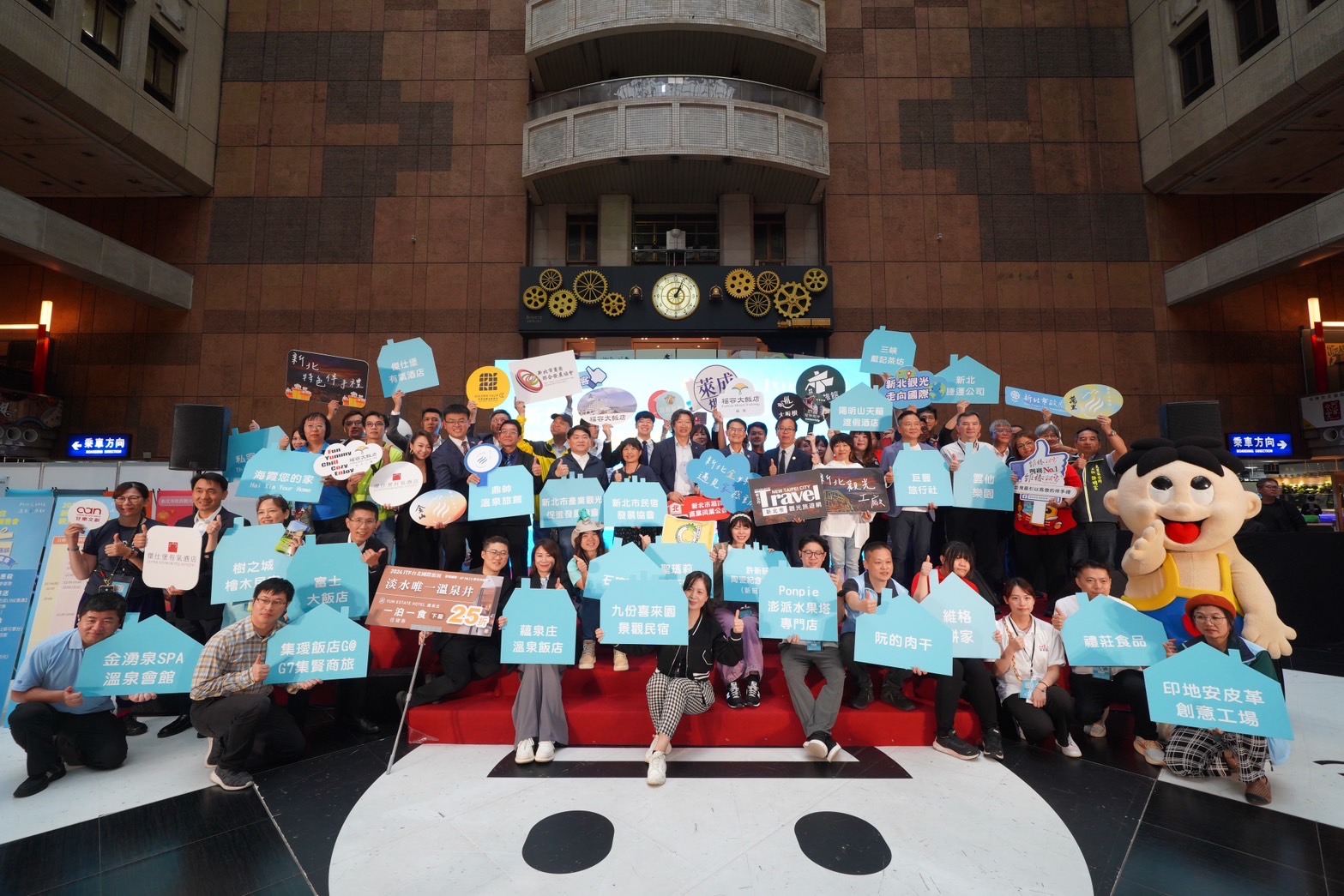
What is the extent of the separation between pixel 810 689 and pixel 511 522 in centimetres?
258

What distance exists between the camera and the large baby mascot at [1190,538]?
145 inches

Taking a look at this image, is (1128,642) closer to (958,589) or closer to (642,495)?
(958,589)

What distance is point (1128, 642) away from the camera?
3660 mm

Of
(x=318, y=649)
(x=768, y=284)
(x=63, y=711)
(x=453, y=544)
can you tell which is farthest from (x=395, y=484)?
(x=768, y=284)

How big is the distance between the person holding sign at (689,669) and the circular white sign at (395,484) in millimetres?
1897

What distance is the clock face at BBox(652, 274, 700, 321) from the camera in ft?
39.1

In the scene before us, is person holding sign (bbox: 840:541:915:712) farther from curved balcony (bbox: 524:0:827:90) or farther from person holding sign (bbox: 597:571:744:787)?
curved balcony (bbox: 524:0:827:90)

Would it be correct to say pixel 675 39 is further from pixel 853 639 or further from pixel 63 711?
pixel 63 711

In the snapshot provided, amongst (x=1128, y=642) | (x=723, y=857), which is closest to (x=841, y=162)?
(x=1128, y=642)

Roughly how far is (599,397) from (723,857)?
4.47 m

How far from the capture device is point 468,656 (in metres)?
4.32

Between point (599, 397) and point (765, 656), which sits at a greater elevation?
point (599, 397)

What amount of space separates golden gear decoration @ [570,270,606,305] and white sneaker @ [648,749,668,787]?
960 cm

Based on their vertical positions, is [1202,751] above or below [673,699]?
below
